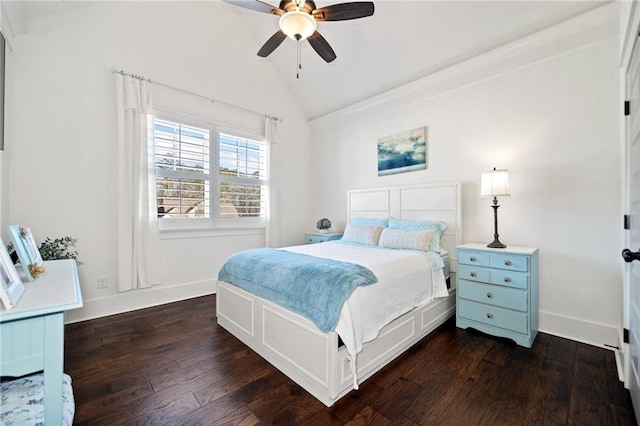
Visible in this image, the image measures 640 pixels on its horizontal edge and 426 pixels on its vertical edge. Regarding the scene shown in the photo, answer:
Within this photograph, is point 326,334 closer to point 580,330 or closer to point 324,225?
point 580,330

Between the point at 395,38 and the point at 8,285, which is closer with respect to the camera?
the point at 8,285

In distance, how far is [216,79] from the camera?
3.92 metres

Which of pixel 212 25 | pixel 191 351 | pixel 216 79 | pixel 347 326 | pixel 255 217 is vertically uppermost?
pixel 212 25

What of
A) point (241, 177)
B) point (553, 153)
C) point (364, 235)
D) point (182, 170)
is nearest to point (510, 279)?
point (553, 153)

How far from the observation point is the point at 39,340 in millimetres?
957

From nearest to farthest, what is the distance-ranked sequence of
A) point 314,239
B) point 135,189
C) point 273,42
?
1. point 273,42
2. point 135,189
3. point 314,239

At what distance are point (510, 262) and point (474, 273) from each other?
12.8 inches

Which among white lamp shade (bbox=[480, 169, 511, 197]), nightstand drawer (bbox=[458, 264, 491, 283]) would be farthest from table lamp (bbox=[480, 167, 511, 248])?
nightstand drawer (bbox=[458, 264, 491, 283])

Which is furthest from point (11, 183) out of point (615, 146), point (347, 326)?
point (615, 146)

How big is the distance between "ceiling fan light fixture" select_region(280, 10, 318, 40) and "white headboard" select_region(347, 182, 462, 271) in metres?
2.21

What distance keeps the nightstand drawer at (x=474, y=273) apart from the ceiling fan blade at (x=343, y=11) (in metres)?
2.49

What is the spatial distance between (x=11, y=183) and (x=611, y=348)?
18.3 ft

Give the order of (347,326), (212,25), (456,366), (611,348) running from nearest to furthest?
1. (347,326)
2. (456,366)
3. (611,348)
4. (212,25)

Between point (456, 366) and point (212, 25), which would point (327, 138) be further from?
point (456, 366)
